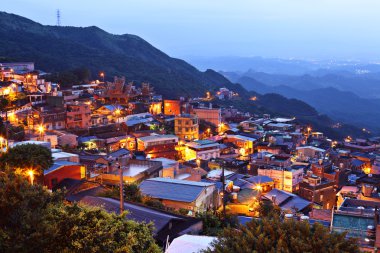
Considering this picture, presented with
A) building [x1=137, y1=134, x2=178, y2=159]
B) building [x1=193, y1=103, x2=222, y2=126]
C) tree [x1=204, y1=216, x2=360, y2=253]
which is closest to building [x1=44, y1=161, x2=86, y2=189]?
building [x1=137, y1=134, x2=178, y2=159]

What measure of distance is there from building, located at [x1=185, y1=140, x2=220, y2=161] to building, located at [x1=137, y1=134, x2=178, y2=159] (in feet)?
4.36

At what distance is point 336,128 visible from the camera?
268ft

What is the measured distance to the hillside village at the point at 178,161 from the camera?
1653 centimetres

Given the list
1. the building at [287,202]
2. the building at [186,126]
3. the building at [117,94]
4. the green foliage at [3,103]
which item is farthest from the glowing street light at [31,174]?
the building at [117,94]

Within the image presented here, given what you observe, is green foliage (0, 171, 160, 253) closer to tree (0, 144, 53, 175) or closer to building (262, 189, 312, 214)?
tree (0, 144, 53, 175)

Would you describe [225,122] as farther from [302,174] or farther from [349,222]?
[349,222]

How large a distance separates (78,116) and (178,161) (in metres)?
10.5

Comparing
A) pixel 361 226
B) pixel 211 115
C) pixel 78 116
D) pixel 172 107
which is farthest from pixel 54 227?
pixel 172 107

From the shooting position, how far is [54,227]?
8.39 metres

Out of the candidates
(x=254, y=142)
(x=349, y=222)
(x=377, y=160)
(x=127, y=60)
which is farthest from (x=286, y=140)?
(x=127, y=60)

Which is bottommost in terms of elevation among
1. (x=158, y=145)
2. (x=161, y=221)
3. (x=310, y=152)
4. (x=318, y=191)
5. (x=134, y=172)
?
(x=318, y=191)

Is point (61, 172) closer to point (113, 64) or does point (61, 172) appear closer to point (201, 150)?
point (201, 150)

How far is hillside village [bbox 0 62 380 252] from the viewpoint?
16.5 m

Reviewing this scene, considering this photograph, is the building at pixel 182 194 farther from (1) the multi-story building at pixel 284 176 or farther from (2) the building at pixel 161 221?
(1) the multi-story building at pixel 284 176
